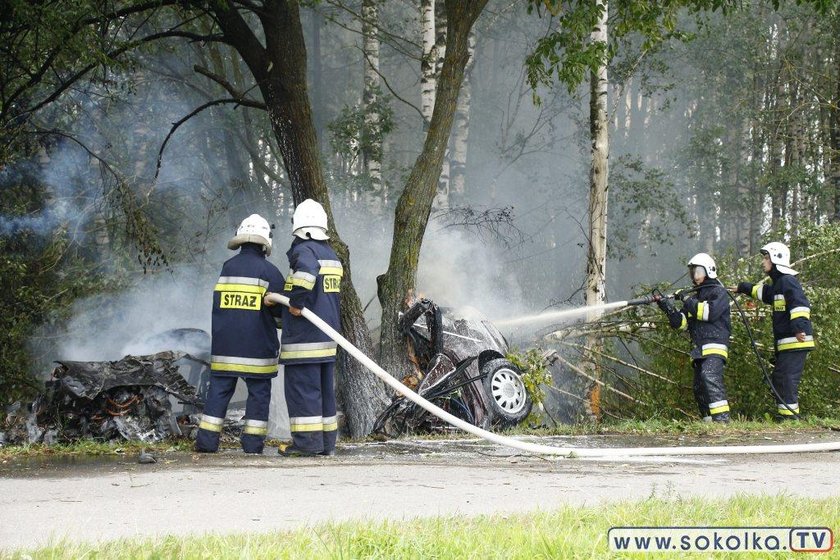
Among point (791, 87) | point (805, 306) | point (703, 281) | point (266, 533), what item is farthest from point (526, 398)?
point (791, 87)

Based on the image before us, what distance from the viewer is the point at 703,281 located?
1116 cm

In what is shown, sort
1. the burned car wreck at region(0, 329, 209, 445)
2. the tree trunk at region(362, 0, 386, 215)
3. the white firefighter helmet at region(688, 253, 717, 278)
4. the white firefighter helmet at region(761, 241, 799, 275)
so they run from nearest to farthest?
the burned car wreck at region(0, 329, 209, 445) < the white firefighter helmet at region(688, 253, 717, 278) < the white firefighter helmet at region(761, 241, 799, 275) < the tree trunk at region(362, 0, 386, 215)

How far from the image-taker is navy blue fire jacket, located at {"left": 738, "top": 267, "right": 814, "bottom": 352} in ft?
35.6

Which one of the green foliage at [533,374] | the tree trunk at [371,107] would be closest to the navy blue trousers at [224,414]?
the green foliage at [533,374]

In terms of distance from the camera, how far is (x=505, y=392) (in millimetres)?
10352

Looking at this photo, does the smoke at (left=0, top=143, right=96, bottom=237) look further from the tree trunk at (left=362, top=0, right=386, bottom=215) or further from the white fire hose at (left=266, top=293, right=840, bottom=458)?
the white fire hose at (left=266, top=293, right=840, bottom=458)

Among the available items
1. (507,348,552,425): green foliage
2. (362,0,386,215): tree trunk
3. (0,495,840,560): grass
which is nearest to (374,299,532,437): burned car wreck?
(507,348,552,425): green foliage

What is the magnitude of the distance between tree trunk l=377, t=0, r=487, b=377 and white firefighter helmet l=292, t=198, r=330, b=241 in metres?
2.48

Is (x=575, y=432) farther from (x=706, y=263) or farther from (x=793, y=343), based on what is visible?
(x=793, y=343)

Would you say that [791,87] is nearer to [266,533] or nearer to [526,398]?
[526,398]

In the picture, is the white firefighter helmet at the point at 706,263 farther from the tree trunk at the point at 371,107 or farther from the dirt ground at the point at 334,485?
the tree trunk at the point at 371,107

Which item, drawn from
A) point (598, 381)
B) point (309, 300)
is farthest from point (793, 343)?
point (309, 300)

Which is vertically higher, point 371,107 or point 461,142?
point 461,142

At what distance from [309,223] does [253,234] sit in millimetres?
478
